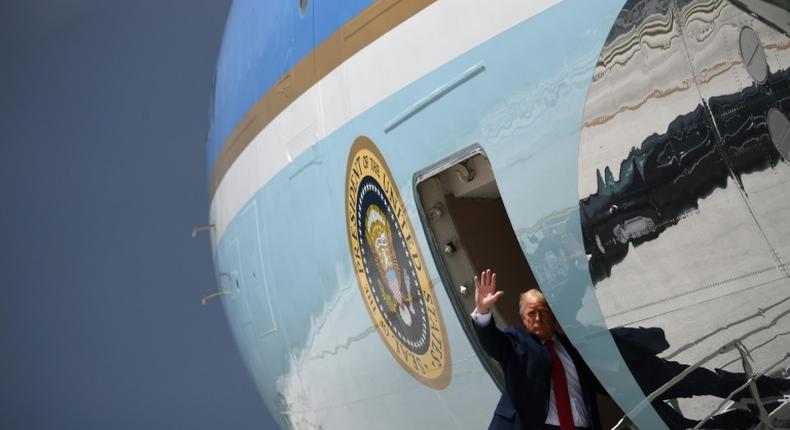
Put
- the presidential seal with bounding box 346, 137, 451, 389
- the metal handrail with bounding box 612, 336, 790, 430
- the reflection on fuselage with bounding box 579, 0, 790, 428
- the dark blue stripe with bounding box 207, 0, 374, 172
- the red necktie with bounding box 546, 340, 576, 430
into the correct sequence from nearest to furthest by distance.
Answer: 1. the reflection on fuselage with bounding box 579, 0, 790, 428
2. the metal handrail with bounding box 612, 336, 790, 430
3. the red necktie with bounding box 546, 340, 576, 430
4. the presidential seal with bounding box 346, 137, 451, 389
5. the dark blue stripe with bounding box 207, 0, 374, 172

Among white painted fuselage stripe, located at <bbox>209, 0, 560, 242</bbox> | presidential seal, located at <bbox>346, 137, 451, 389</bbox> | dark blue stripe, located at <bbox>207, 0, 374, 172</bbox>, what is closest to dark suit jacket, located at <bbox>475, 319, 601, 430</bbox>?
presidential seal, located at <bbox>346, 137, 451, 389</bbox>

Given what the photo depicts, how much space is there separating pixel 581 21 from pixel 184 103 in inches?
557

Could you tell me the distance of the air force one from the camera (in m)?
3.20

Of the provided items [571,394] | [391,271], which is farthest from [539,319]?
[391,271]

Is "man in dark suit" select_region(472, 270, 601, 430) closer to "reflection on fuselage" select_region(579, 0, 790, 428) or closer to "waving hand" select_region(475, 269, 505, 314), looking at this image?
"waving hand" select_region(475, 269, 505, 314)

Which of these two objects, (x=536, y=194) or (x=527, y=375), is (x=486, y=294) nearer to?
(x=527, y=375)

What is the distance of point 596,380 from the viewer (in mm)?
4055

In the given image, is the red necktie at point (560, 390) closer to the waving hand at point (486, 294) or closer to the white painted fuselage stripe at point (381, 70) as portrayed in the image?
the waving hand at point (486, 294)

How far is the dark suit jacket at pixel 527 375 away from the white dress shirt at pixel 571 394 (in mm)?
17

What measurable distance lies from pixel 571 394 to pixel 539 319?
29 centimetres

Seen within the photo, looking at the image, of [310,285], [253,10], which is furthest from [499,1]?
[253,10]

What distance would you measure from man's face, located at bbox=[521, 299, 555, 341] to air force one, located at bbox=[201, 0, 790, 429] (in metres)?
0.23

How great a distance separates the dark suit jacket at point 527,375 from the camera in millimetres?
4094

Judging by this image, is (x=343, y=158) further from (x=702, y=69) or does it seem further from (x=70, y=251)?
(x=70, y=251)
